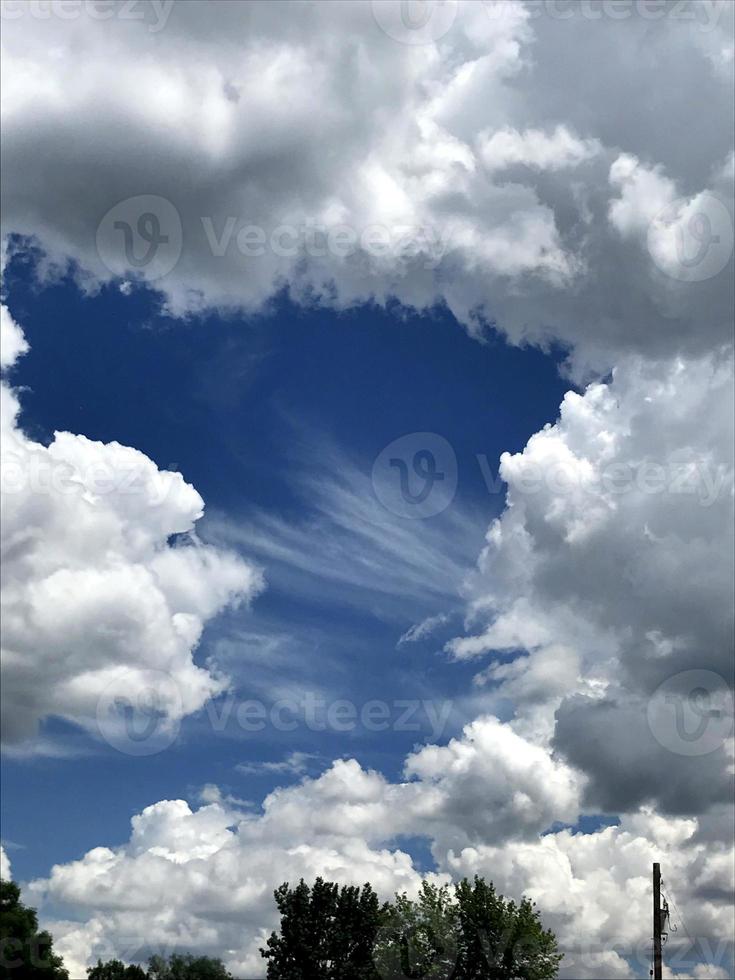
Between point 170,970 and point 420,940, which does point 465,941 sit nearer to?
point 420,940

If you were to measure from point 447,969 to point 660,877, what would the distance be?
38.1 meters

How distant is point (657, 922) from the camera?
4272 centimetres

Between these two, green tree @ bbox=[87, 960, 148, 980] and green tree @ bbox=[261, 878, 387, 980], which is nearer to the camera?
green tree @ bbox=[261, 878, 387, 980]

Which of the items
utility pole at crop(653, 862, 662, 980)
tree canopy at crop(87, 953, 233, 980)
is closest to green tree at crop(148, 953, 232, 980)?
tree canopy at crop(87, 953, 233, 980)

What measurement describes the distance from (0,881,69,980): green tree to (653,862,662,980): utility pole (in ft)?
203

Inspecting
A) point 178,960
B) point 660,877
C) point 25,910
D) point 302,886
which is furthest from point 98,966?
point 660,877

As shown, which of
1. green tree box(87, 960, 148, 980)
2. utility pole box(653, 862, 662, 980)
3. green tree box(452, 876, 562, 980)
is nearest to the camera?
utility pole box(653, 862, 662, 980)

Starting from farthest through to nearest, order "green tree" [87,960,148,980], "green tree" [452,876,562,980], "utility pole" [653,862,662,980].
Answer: "green tree" [87,960,148,980] → "green tree" [452,876,562,980] → "utility pole" [653,862,662,980]

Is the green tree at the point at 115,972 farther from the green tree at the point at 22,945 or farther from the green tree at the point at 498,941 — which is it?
the green tree at the point at 498,941

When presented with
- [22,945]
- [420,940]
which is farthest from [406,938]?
[22,945]

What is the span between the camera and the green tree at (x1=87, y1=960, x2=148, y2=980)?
11388 cm

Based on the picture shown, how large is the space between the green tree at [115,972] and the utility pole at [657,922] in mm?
87412

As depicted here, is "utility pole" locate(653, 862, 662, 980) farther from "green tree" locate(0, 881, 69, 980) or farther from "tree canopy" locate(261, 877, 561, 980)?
"green tree" locate(0, 881, 69, 980)

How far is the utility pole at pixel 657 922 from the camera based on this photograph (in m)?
41.5
